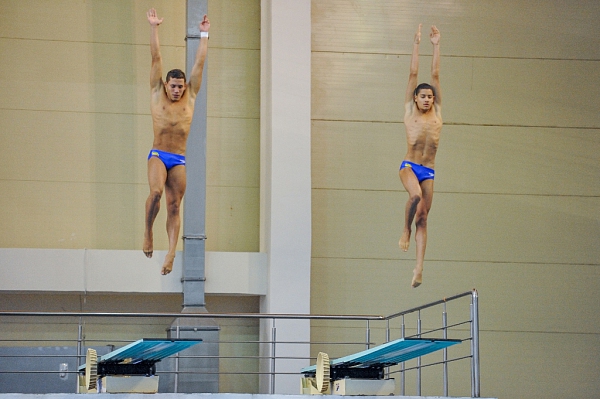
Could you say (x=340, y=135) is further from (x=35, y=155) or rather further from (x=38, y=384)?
(x=38, y=384)

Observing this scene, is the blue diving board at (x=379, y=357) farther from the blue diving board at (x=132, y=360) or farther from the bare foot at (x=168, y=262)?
the bare foot at (x=168, y=262)

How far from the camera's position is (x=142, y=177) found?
10.4m

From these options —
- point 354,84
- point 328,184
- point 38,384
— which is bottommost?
point 38,384

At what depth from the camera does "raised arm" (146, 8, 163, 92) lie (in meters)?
8.52

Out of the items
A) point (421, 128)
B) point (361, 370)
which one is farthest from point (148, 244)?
point (421, 128)

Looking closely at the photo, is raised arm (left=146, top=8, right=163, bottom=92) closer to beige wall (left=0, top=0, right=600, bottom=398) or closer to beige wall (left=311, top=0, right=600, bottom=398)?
beige wall (left=0, top=0, right=600, bottom=398)

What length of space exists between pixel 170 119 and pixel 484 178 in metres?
3.99

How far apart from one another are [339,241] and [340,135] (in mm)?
1214

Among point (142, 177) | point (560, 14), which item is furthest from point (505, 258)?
point (142, 177)

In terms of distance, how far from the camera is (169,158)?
8656mm

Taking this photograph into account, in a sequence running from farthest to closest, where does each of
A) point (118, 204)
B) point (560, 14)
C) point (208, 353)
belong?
point (560, 14), point (118, 204), point (208, 353)

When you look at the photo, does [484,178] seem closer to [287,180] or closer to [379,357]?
[287,180]

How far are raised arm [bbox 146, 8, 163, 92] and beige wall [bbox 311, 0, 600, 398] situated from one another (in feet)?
8.26

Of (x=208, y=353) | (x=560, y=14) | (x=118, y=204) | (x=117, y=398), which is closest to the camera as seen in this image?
(x=117, y=398)
